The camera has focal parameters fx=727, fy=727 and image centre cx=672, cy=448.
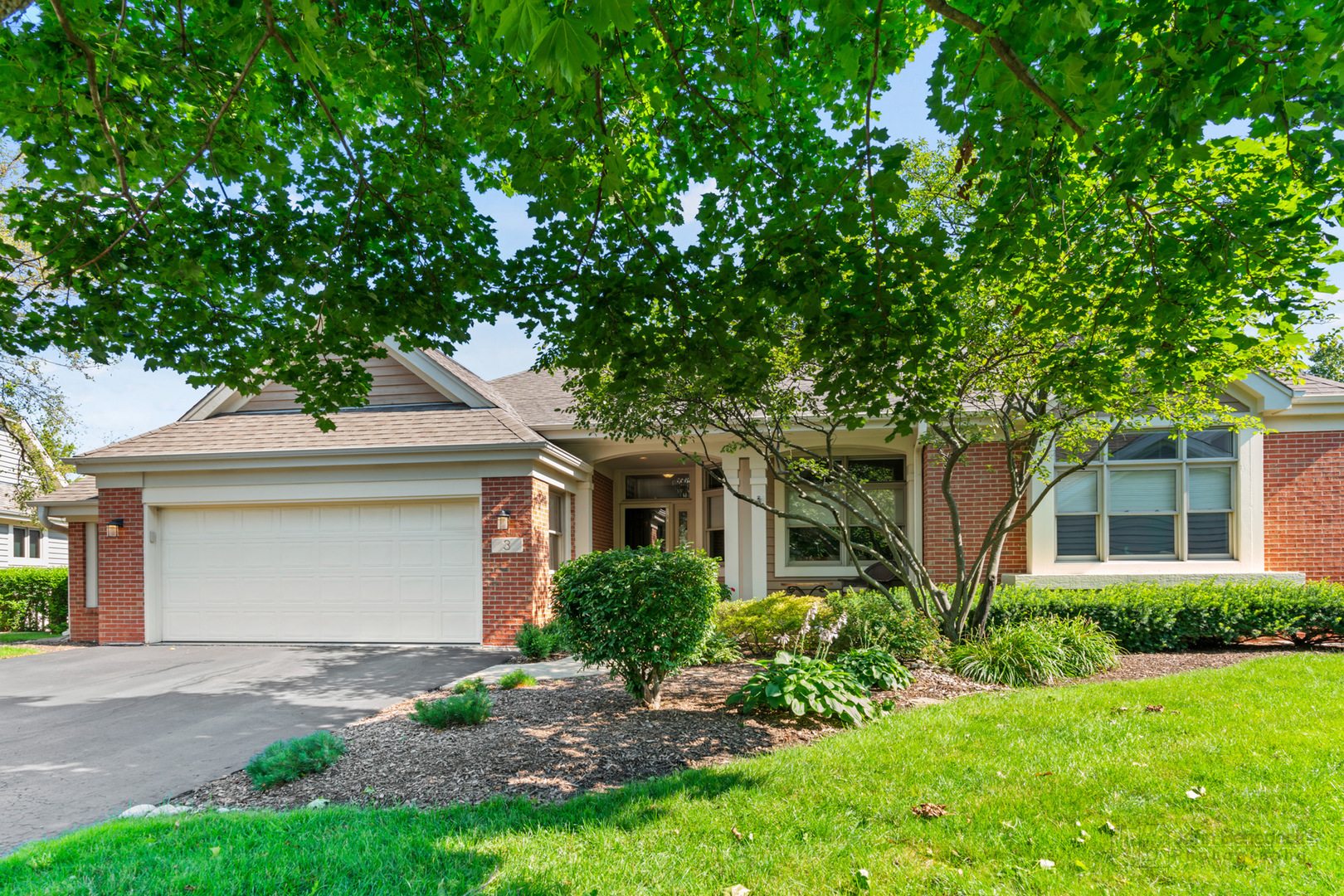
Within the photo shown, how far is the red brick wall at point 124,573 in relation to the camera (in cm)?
1155

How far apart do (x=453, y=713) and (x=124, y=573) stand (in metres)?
9.01

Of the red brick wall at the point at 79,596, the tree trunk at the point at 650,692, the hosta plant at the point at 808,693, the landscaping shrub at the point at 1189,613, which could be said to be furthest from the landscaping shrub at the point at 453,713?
the red brick wall at the point at 79,596

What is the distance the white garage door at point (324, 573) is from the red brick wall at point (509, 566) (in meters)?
0.22

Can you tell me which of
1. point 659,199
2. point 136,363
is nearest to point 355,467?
point 136,363

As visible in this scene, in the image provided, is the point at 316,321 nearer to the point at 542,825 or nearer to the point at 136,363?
the point at 136,363

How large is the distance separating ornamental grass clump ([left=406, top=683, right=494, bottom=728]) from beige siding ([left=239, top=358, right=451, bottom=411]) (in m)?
7.73

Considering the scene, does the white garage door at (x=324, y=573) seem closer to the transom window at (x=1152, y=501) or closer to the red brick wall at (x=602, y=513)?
the red brick wall at (x=602, y=513)

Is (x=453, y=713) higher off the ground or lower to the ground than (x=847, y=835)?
lower

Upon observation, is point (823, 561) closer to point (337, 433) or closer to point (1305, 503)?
point (1305, 503)

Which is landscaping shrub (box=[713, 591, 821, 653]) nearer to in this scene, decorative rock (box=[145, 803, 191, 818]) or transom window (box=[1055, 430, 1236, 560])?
transom window (box=[1055, 430, 1236, 560])

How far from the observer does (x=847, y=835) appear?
145 inches

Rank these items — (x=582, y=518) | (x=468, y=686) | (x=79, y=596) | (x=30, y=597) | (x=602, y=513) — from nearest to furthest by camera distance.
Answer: (x=468, y=686) < (x=79, y=596) < (x=582, y=518) < (x=602, y=513) < (x=30, y=597)

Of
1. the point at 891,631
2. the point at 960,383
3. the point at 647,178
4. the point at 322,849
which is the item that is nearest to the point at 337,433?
the point at 647,178

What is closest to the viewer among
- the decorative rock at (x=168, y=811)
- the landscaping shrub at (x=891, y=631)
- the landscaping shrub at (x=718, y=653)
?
the decorative rock at (x=168, y=811)
